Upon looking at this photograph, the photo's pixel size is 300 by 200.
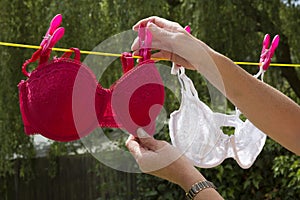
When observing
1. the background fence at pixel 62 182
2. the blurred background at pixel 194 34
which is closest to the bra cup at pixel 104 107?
the blurred background at pixel 194 34

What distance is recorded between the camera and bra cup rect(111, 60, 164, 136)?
1.16 meters

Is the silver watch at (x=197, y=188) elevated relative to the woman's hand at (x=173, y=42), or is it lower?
lower

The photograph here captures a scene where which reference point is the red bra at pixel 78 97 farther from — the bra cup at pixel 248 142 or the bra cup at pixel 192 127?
the bra cup at pixel 248 142

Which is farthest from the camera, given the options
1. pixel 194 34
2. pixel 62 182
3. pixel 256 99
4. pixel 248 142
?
pixel 62 182

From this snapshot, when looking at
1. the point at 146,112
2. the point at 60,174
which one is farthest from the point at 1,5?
the point at 146,112

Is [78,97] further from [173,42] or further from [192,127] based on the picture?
[192,127]

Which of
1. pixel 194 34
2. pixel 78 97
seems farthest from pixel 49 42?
pixel 194 34

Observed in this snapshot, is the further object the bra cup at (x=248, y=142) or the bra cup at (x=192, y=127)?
the bra cup at (x=248, y=142)

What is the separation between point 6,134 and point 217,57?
292cm

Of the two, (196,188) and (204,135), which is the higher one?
(196,188)

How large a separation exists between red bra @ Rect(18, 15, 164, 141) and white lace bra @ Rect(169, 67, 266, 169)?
0.46 meters

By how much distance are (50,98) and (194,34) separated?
7.95 ft

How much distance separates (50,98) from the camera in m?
1.09

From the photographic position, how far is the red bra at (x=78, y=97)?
110 centimetres
